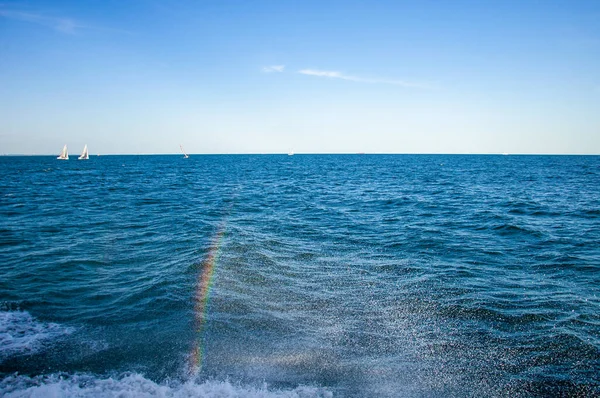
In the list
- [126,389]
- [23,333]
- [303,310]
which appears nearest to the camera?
[126,389]

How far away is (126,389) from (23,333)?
3665 mm

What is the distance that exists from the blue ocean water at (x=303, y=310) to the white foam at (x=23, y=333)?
0.13 feet

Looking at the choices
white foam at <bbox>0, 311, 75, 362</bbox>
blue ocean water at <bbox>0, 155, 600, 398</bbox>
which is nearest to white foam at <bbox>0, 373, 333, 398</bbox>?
blue ocean water at <bbox>0, 155, 600, 398</bbox>

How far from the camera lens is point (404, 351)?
22.6ft

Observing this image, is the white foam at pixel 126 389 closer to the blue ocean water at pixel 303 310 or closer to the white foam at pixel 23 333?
the blue ocean water at pixel 303 310

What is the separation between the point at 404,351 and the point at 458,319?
212 centimetres

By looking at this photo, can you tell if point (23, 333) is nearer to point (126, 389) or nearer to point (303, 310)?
point (126, 389)

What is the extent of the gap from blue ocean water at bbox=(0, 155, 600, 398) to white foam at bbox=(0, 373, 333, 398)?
1.3 inches

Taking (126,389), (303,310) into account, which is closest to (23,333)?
(126,389)

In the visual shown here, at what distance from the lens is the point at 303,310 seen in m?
8.56

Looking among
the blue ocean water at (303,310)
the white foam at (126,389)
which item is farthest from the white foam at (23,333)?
the white foam at (126,389)

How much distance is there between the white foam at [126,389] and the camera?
545 centimetres

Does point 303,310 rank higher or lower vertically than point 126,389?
higher

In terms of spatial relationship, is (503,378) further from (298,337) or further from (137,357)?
(137,357)
